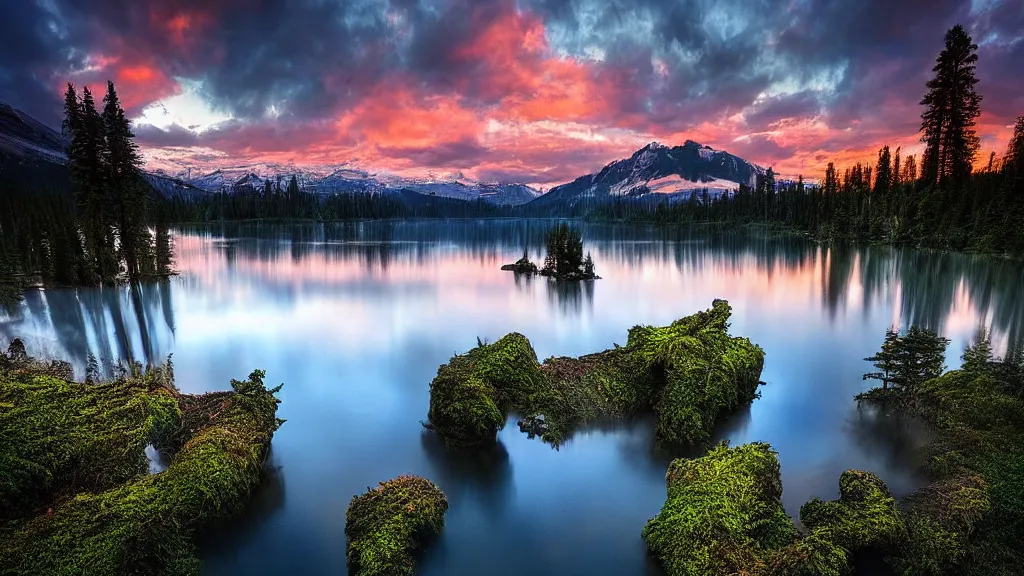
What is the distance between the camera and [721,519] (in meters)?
6.09

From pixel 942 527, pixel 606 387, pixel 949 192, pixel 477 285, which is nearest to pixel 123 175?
pixel 477 285

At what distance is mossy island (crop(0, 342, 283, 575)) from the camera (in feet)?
16.6

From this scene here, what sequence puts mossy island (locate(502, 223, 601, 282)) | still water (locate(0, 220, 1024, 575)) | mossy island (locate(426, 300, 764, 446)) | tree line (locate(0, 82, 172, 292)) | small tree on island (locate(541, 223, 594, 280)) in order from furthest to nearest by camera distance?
small tree on island (locate(541, 223, 594, 280))
mossy island (locate(502, 223, 601, 282))
tree line (locate(0, 82, 172, 292))
mossy island (locate(426, 300, 764, 446))
still water (locate(0, 220, 1024, 575))

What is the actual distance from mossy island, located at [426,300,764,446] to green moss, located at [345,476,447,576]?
7.84 ft

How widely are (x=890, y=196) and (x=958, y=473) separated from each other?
82.9 meters

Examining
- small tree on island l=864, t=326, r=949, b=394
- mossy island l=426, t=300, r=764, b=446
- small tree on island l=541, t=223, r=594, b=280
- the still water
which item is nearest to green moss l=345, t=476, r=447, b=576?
the still water

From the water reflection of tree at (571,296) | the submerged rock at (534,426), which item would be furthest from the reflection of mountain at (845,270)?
the submerged rock at (534,426)

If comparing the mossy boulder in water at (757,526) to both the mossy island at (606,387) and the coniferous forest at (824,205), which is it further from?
the coniferous forest at (824,205)

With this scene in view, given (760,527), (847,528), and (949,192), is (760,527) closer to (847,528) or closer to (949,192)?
(847,528)

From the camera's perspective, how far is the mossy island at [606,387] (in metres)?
9.51

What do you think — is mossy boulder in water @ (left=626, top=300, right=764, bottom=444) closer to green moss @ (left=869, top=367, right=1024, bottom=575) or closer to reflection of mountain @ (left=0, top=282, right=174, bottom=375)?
green moss @ (left=869, top=367, right=1024, bottom=575)

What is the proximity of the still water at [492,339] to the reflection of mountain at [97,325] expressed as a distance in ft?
0.56

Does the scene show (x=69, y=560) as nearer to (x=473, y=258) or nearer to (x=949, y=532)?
(x=949, y=532)

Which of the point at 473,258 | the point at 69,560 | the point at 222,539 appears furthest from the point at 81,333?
the point at 473,258
